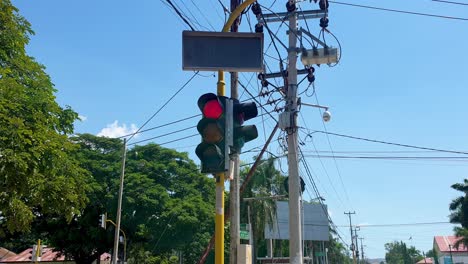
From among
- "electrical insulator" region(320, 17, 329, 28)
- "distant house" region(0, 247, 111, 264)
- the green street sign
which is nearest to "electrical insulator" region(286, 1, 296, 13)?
"electrical insulator" region(320, 17, 329, 28)

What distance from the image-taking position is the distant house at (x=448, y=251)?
84.4 m

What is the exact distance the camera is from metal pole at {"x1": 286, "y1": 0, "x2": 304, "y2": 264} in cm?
1327

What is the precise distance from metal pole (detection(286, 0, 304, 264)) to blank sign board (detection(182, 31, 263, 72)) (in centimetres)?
792

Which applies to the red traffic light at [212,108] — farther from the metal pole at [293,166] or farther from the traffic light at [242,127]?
the metal pole at [293,166]

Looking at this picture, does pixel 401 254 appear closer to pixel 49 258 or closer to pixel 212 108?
pixel 49 258

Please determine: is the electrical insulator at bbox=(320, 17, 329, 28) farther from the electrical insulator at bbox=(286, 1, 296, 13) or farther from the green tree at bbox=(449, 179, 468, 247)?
the green tree at bbox=(449, 179, 468, 247)

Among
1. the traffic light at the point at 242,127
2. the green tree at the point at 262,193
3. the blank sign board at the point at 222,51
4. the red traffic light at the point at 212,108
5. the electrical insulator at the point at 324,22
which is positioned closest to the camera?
the red traffic light at the point at 212,108

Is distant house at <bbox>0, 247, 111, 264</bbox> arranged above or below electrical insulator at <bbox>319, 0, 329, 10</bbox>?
below

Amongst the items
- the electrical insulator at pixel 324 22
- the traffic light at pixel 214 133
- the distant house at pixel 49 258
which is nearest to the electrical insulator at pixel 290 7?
the electrical insulator at pixel 324 22

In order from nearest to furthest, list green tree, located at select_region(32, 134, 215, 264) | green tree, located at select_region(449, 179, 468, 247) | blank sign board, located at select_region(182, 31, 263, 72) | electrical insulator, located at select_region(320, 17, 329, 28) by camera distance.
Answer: blank sign board, located at select_region(182, 31, 263, 72), electrical insulator, located at select_region(320, 17, 329, 28), green tree, located at select_region(32, 134, 215, 264), green tree, located at select_region(449, 179, 468, 247)

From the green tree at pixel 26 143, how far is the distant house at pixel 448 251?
75487 mm

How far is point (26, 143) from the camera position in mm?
12531

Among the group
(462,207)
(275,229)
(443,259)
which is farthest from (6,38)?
(443,259)

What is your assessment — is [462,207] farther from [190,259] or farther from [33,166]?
[33,166]
